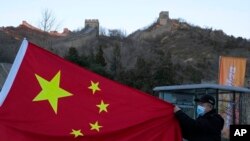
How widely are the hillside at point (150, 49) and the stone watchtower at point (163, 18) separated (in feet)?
0.58

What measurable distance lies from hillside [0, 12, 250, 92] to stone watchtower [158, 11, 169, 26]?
177 mm

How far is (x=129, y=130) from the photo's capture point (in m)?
7.99

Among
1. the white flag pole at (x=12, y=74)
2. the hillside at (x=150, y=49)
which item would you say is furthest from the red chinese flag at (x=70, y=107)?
the hillside at (x=150, y=49)

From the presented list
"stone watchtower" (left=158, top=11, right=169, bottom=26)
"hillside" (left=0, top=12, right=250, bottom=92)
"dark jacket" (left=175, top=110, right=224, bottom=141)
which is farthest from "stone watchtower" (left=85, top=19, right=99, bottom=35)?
"dark jacket" (left=175, top=110, right=224, bottom=141)

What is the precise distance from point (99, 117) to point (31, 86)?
1021 mm

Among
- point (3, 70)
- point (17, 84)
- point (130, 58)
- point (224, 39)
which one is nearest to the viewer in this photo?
point (17, 84)

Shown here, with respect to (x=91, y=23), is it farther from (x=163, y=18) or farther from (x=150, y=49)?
(x=150, y=49)

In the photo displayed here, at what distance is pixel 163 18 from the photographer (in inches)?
4058

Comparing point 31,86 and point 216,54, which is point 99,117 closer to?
point 31,86

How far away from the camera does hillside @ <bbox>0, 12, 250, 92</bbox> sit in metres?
52.2

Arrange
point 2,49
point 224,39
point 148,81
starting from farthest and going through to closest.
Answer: point 224,39 → point 2,49 → point 148,81

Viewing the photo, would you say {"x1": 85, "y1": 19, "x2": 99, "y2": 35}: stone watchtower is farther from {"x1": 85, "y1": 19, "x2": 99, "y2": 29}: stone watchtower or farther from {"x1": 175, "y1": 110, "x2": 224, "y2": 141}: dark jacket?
{"x1": 175, "y1": 110, "x2": 224, "y2": 141}: dark jacket

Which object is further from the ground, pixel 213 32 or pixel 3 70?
pixel 213 32

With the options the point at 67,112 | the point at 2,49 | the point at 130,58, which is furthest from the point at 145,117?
the point at 2,49
